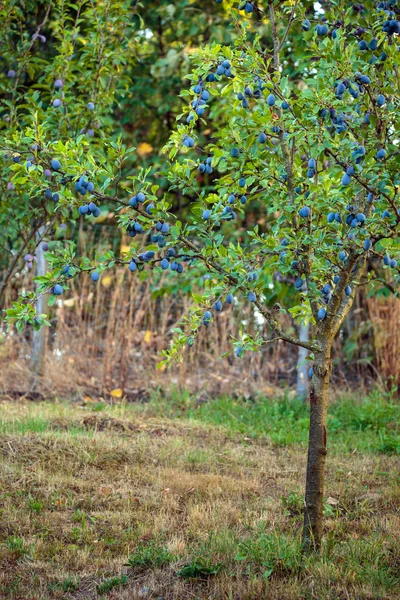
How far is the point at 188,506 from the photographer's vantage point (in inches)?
152

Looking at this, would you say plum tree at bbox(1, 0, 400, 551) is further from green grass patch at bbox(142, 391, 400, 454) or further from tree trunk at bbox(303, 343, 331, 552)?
green grass patch at bbox(142, 391, 400, 454)

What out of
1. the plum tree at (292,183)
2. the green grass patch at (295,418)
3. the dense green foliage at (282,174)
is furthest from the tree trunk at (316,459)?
the green grass patch at (295,418)

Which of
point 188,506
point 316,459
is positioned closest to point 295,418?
point 188,506

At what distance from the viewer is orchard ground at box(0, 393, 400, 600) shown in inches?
118

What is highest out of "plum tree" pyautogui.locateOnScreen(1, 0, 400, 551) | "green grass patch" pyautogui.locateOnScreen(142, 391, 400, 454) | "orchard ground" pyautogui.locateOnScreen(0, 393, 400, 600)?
"plum tree" pyautogui.locateOnScreen(1, 0, 400, 551)

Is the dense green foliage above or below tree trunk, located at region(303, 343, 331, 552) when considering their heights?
above

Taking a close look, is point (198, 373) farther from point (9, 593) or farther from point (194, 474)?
point (9, 593)

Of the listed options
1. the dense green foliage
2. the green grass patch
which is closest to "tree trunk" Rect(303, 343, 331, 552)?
the dense green foliage

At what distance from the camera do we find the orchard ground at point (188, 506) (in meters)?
3.00

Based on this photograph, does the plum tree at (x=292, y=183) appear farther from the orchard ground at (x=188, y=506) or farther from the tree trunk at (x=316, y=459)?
the orchard ground at (x=188, y=506)

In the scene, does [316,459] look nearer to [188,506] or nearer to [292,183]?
[188,506]

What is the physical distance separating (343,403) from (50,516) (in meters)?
3.48

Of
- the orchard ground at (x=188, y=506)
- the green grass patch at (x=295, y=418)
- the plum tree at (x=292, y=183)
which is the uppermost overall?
the plum tree at (x=292, y=183)

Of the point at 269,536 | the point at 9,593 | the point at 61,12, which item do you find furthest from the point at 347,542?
the point at 61,12
